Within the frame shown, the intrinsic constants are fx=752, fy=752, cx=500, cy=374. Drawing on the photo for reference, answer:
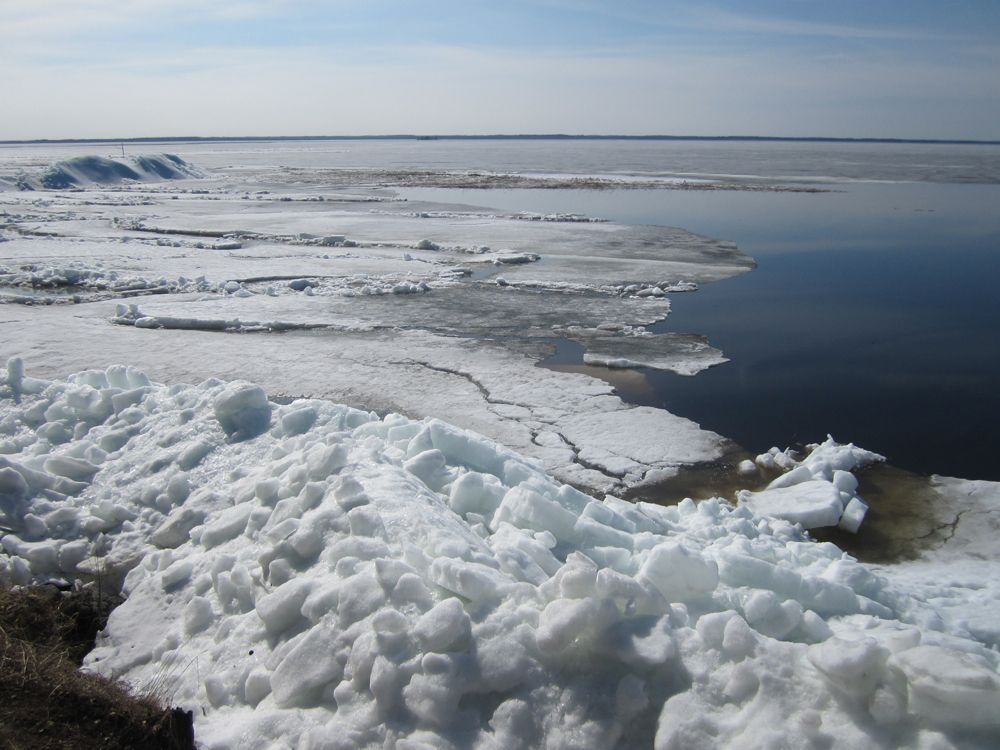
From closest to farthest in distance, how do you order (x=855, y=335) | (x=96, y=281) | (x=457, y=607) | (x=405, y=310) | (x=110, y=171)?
1. (x=457, y=607)
2. (x=855, y=335)
3. (x=405, y=310)
4. (x=96, y=281)
5. (x=110, y=171)

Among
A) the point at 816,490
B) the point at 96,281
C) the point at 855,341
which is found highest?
the point at 96,281

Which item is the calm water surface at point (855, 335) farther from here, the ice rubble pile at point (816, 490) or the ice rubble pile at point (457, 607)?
the ice rubble pile at point (457, 607)


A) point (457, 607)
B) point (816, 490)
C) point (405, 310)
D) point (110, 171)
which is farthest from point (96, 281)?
point (110, 171)

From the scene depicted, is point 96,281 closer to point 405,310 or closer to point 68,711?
point 405,310

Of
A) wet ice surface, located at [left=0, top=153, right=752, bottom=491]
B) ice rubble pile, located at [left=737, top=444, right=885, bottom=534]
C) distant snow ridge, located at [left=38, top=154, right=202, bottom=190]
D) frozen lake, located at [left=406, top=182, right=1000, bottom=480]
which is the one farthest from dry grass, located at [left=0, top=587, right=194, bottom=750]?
distant snow ridge, located at [left=38, top=154, right=202, bottom=190]

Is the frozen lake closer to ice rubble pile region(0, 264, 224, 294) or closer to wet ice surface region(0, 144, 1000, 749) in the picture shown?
wet ice surface region(0, 144, 1000, 749)

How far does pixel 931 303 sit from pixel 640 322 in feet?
16.3

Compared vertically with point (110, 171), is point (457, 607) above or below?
below

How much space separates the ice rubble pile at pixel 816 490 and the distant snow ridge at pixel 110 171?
3937cm

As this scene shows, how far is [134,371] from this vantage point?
5.81m

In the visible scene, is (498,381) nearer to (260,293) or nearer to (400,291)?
(400,291)

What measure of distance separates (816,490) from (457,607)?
339 centimetres

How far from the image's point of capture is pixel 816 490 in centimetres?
517

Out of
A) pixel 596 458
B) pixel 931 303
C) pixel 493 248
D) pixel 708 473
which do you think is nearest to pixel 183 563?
pixel 596 458
